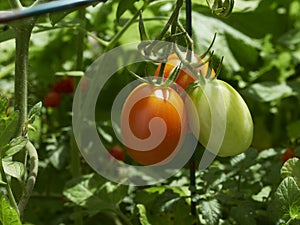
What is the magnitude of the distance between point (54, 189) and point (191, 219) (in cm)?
56

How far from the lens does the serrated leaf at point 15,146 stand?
0.90 m

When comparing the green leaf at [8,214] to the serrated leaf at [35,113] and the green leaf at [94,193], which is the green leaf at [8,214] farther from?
the green leaf at [94,193]

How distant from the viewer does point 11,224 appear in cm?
89

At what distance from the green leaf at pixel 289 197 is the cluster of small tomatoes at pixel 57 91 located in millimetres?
896

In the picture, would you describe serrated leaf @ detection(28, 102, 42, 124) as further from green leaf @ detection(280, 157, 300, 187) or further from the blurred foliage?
green leaf @ detection(280, 157, 300, 187)

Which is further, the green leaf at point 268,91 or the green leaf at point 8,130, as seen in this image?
the green leaf at point 268,91

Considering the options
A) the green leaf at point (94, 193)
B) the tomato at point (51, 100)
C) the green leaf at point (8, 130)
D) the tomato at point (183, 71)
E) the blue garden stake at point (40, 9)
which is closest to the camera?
the blue garden stake at point (40, 9)

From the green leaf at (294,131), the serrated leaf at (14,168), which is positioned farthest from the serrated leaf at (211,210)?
the green leaf at (294,131)

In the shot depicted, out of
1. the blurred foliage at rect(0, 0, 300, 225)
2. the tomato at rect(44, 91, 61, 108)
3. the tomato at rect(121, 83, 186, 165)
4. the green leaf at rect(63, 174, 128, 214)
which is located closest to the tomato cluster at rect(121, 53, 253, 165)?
the tomato at rect(121, 83, 186, 165)

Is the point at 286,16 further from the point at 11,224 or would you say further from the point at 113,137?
the point at 11,224

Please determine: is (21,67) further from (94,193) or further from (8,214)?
(94,193)

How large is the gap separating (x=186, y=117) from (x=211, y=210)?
8.8 inches

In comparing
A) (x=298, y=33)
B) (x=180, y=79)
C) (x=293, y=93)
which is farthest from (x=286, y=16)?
(x=180, y=79)

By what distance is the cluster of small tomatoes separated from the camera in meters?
1.79
